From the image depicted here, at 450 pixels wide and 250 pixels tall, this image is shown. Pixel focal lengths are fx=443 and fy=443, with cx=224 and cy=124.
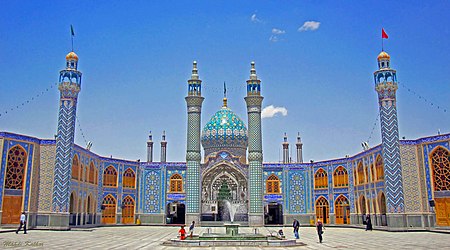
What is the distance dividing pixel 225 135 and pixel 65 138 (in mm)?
13107

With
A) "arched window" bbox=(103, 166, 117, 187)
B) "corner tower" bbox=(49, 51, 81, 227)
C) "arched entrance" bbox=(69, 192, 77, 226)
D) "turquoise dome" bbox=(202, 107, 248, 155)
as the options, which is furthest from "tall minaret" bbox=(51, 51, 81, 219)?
"turquoise dome" bbox=(202, 107, 248, 155)

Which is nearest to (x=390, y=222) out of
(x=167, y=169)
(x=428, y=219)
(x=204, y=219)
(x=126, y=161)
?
(x=428, y=219)

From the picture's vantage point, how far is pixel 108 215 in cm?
3066

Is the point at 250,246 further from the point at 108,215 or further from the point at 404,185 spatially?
the point at 108,215

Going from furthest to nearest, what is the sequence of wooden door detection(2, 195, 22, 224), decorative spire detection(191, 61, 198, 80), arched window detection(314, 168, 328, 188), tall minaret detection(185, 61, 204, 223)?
decorative spire detection(191, 61, 198, 80) → arched window detection(314, 168, 328, 188) → tall minaret detection(185, 61, 204, 223) → wooden door detection(2, 195, 22, 224)

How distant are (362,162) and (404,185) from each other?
511 centimetres

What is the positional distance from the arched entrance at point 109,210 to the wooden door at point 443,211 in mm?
20443

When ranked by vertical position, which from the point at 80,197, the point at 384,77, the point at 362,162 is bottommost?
the point at 80,197

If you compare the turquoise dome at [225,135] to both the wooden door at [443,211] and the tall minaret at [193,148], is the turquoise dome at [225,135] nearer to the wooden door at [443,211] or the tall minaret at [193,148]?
the tall minaret at [193,148]

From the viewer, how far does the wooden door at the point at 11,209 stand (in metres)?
21.8

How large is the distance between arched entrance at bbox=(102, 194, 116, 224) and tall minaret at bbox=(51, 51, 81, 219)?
7470 millimetres

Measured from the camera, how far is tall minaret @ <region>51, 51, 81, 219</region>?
2291cm

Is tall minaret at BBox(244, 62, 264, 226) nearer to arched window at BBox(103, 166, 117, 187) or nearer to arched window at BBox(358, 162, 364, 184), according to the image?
arched window at BBox(358, 162, 364, 184)

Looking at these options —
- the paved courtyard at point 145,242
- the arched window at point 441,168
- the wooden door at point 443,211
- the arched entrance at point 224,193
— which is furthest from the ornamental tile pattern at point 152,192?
Answer: the arched window at point 441,168
